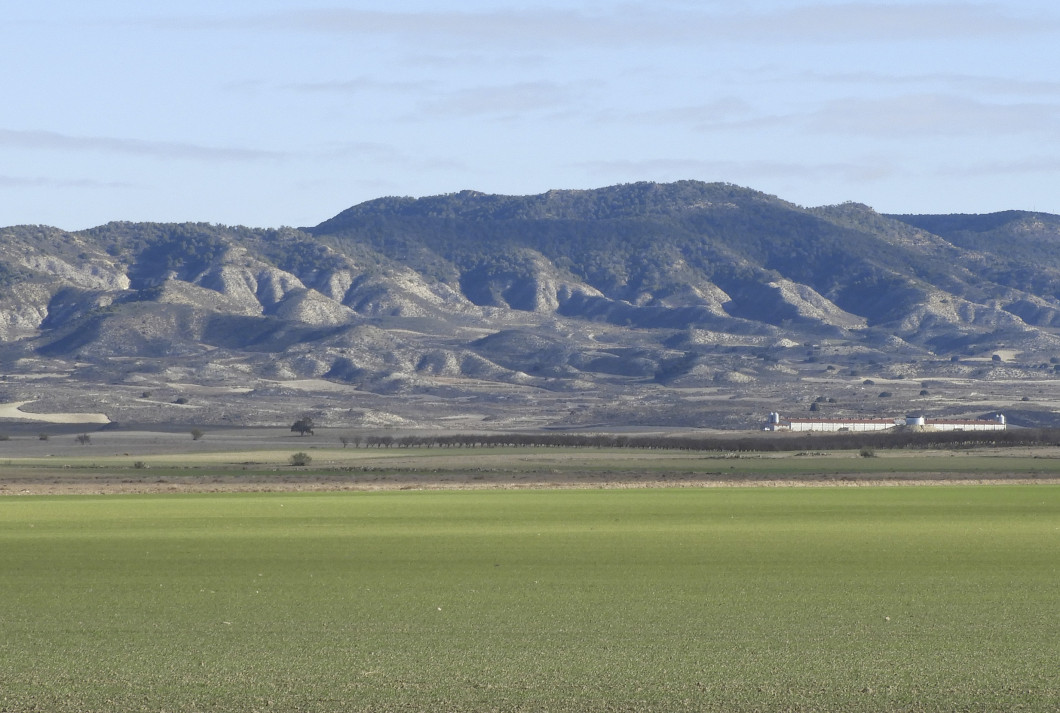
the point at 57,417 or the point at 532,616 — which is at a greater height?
the point at 532,616

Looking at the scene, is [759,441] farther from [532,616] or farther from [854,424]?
[532,616]

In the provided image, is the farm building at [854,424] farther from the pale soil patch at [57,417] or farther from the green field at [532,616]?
the green field at [532,616]

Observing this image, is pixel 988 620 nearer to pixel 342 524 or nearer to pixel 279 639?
pixel 279 639

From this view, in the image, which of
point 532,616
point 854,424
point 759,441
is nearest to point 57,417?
point 759,441

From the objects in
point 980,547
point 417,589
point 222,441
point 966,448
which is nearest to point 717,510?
point 980,547

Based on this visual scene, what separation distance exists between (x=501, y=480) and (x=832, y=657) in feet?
181

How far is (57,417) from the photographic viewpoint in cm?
16962

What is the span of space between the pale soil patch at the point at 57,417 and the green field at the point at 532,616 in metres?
134

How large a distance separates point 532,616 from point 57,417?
158 meters

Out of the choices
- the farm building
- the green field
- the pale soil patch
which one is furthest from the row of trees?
the green field

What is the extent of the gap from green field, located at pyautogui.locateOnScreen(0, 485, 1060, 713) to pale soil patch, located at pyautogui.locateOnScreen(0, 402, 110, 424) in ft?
441

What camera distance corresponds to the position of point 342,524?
39.2 m

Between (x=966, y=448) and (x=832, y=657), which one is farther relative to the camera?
(x=966, y=448)

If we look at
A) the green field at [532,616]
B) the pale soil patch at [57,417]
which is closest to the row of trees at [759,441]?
the pale soil patch at [57,417]
